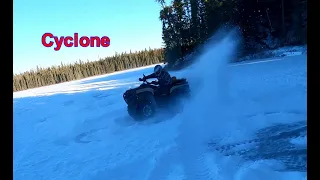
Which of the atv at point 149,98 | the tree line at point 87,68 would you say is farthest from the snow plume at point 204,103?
the tree line at point 87,68

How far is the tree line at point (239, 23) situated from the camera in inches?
153

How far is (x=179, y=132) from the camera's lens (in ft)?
12.9

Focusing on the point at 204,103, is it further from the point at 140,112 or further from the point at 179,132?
the point at 179,132

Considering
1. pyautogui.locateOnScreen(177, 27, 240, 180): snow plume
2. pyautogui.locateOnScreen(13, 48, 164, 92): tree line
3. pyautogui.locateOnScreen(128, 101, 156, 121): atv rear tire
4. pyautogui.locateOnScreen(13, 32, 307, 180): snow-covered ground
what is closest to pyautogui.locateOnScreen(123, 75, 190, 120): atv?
pyautogui.locateOnScreen(128, 101, 156, 121): atv rear tire

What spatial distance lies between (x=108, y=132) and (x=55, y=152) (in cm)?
88

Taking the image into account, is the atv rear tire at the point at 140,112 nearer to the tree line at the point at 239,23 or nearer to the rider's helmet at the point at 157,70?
the rider's helmet at the point at 157,70

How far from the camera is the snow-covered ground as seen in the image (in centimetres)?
282

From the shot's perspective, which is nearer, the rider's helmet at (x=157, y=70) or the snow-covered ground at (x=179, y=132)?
the snow-covered ground at (x=179, y=132)

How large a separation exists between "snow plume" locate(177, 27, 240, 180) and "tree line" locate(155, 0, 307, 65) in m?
0.47

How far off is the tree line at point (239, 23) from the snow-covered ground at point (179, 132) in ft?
2.57
